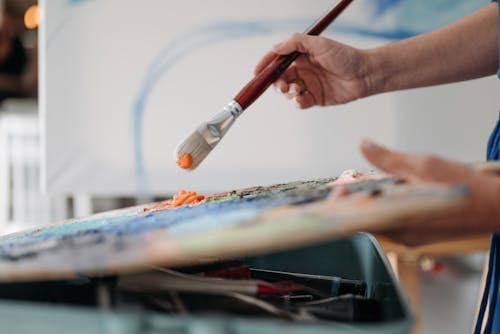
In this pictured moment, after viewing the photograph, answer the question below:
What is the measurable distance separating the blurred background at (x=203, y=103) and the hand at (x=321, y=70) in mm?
379

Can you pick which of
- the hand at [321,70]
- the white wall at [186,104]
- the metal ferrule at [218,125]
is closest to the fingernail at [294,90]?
the hand at [321,70]

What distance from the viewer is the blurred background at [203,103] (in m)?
1.08

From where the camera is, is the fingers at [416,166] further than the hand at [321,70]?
No

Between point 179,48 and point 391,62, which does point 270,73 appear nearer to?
point 391,62

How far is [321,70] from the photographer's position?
0.71m

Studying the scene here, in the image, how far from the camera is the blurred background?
1.08m

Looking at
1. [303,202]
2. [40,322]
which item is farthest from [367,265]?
[40,322]

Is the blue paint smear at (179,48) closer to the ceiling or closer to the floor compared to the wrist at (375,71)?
closer to the ceiling

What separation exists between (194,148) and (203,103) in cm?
64

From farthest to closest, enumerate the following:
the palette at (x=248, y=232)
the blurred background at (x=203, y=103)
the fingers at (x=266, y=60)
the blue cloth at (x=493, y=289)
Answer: the blurred background at (x=203, y=103) → the fingers at (x=266, y=60) → the blue cloth at (x=493, y=289) → the palette at (x=248, y=232)

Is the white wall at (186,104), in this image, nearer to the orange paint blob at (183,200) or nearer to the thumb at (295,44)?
the thumb at (295,44)

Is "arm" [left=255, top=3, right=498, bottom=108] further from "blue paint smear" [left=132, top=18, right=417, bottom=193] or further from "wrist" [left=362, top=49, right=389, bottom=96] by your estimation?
"blue paint smear" [left=132, top=18, right=417, bottom=193]

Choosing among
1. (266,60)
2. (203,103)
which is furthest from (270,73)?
(203,103)

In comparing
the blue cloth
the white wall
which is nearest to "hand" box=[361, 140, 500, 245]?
the blue cloth
